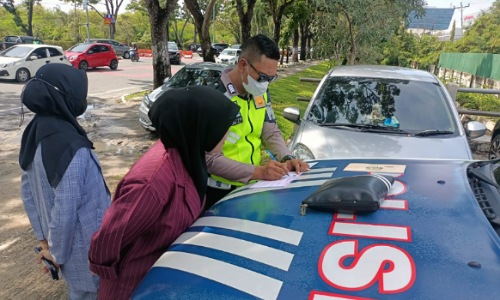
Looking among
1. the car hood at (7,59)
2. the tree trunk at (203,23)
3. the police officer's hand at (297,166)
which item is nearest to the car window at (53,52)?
the car hood at (7,59)

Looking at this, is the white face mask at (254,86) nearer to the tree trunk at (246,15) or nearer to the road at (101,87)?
the road at (101,87)

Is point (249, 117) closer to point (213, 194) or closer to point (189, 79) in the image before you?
point (213, 194)

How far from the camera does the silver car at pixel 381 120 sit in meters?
3.39

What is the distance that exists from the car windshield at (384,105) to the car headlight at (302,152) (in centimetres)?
45

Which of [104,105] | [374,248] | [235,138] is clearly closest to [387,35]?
[104,105]

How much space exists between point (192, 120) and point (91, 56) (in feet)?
67.0

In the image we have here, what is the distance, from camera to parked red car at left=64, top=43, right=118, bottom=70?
19.2 metres

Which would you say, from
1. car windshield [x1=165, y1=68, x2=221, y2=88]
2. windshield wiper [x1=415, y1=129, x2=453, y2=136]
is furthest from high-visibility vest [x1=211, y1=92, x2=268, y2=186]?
car windshield [x1=165, y1=68, x2=221, y2=88]

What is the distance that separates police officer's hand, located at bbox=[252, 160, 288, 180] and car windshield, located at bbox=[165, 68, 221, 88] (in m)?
5.75

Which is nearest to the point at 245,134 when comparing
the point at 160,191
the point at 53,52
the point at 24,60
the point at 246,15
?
the point at 160,191

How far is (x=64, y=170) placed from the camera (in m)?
1.66

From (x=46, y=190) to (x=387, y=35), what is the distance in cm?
1151

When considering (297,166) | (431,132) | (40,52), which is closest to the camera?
(297,166)

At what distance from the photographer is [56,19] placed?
194 ft
